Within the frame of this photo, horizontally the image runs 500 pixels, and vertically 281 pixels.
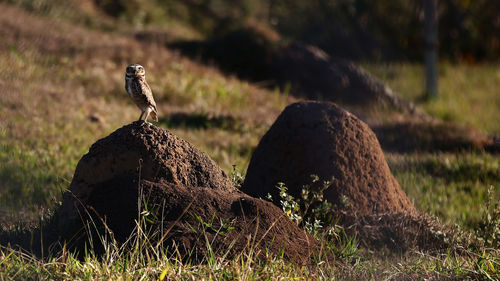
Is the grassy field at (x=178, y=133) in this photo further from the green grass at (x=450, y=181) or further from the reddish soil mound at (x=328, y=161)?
the reddish soil mound at (x=328, y=161)

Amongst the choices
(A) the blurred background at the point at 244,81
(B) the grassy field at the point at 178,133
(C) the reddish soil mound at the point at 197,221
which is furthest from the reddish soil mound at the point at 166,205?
(A) the blurred background at the point at 244,81

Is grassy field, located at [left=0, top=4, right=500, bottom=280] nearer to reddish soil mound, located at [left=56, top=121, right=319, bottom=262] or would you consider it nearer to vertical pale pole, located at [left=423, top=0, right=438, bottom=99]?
reddish soil mound, located at [left=56, top=121, right=319, bottom=262]

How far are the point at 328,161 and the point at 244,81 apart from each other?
7.16 meters

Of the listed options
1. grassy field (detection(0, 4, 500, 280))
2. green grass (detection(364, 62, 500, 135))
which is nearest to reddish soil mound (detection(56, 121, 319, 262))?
grassy field (detection(0, 4, 500, 280))

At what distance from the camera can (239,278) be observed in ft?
10.7

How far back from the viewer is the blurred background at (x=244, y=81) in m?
6.80

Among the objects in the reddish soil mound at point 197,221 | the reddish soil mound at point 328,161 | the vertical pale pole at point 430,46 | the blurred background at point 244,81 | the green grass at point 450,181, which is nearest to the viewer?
the reddish soil mound at point 197,221

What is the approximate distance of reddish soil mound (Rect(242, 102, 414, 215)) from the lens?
4805mm

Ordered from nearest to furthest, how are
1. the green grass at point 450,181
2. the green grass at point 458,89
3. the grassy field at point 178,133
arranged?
the grassy field at point 178,133 < the green grass at point 450,181 < the green grass at point 458,89

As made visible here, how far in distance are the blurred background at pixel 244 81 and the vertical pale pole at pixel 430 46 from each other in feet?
0.13

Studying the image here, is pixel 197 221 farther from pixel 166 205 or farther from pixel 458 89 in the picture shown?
pixel 458 89

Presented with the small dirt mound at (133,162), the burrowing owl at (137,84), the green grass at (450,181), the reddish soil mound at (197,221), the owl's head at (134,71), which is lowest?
the green grass at (450,181)

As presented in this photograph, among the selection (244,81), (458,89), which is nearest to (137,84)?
(244,81)

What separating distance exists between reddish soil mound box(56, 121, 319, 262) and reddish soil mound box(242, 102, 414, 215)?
29.8 inches
